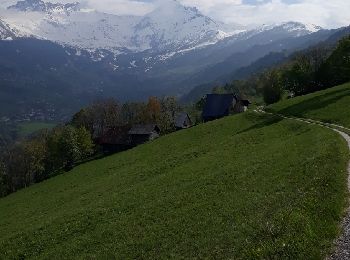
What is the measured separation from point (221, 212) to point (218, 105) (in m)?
103

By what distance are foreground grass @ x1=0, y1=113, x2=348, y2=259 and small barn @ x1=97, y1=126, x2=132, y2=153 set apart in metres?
65.8

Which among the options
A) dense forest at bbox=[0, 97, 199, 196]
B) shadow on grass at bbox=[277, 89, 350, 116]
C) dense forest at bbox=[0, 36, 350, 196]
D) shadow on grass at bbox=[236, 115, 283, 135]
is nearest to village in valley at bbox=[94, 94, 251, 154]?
dense forest at bbox=[0, 97, 199, 196]

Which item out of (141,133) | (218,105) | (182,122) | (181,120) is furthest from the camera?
(181,120)

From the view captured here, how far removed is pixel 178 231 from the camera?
30.1 meters

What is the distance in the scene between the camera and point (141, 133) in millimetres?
124562

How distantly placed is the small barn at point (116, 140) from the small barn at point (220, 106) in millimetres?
22818

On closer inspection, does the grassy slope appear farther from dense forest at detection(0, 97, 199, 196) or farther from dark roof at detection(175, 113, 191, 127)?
dense forest at detection(0, 97, 199, 196)

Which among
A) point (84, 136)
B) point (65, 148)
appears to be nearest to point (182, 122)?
point (84, 136)

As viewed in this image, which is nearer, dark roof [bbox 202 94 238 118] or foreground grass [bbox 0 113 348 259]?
foreground grass [bbox 0 113 348 259]

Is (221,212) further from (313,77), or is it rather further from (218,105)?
(218,105)

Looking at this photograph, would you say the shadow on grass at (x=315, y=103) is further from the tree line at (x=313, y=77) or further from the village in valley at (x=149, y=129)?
the village in valley at (x=149, y=129)

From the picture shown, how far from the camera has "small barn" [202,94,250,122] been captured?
131 meters

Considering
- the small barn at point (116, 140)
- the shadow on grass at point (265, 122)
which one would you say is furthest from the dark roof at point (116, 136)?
the shadow on grass at point (265, 122)

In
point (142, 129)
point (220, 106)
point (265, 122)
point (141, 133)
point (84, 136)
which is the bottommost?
point (141, 133)
